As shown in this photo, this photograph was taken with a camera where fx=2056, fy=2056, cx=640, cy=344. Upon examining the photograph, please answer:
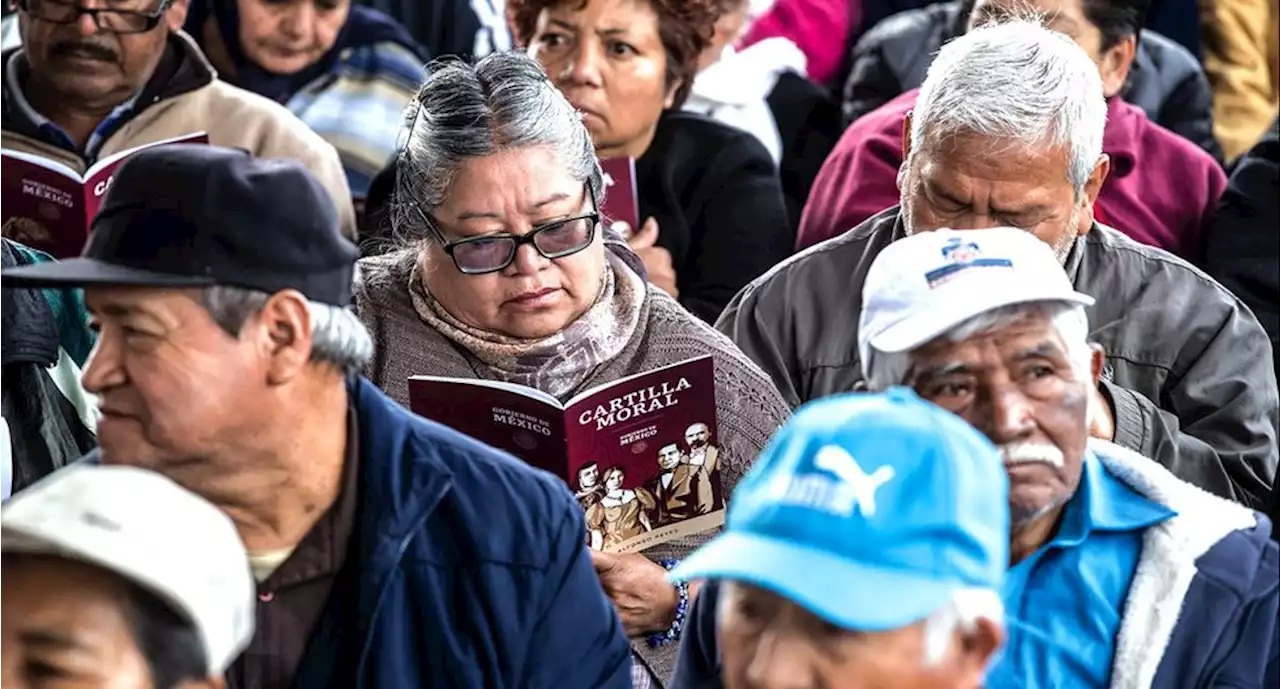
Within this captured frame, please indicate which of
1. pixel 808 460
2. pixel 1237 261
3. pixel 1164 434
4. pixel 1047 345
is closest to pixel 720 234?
pixel 1237 261

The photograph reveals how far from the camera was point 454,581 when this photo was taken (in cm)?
252

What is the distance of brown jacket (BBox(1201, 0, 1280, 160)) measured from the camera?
564cm

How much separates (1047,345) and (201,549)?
42.0 inches

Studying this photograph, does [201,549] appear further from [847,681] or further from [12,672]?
[847,681]

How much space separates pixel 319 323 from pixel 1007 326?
2.71 ft

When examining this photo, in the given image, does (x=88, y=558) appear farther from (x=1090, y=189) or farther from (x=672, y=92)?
(x=672, y=92)

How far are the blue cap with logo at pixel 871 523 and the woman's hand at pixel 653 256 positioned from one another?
2235 millimetres

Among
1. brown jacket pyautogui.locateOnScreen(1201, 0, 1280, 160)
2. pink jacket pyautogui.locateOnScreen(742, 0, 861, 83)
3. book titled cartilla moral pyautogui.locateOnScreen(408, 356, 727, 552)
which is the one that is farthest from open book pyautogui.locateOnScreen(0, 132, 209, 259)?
brown jacket pyautogui.locateOnScreen(1201, 0, 1280, 160)

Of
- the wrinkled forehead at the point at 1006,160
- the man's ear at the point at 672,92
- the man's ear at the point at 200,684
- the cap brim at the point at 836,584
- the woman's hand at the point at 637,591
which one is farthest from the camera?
the man's ear at the point at 672,92

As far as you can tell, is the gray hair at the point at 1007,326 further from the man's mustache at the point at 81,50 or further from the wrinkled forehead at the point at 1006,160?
the man's mustache at the point at 81,50

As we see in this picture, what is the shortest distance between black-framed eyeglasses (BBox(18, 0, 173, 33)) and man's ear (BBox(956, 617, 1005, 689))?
9.55 feet

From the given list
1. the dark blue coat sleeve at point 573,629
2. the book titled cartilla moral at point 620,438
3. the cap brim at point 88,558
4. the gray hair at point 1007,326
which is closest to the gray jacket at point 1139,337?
the book titled cartilla moral at point 620,438

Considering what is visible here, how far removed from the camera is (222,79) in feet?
16.8

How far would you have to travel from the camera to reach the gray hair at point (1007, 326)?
2.45 metres
